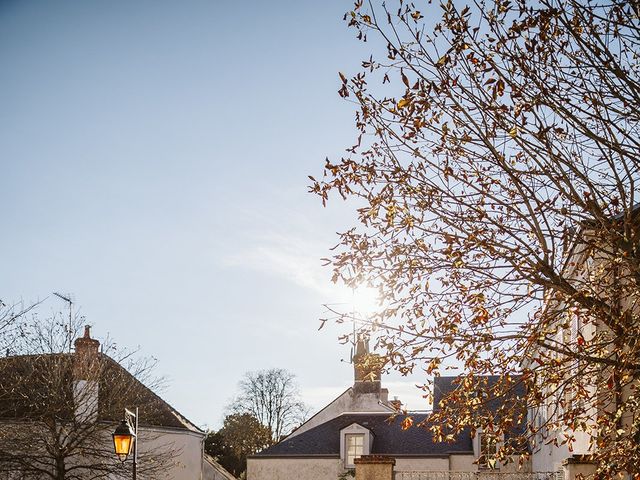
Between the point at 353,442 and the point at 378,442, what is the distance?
3.96ft

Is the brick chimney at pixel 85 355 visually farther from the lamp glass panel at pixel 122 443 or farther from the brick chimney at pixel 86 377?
the lamp glass panel at pixel 122 443

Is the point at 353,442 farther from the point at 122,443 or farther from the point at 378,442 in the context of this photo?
the point at 122,443

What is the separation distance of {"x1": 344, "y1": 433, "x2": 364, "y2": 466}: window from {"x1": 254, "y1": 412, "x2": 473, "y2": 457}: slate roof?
47 cm

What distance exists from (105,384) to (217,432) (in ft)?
94.5

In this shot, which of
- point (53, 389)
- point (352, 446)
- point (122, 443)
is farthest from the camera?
point (352, 446)

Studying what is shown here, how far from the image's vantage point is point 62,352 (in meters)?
26.9

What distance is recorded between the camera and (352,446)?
108ft

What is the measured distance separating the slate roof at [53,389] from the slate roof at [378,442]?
25.1ft

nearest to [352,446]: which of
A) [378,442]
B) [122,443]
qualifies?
[378,442]

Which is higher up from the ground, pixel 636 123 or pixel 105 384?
pixel 636 123

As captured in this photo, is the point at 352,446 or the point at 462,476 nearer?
the point at 462,476

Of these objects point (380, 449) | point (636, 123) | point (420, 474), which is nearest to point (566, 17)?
point (636, 123)

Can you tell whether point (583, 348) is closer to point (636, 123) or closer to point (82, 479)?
point (636, 123)

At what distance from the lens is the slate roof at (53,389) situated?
25500 millimetres
